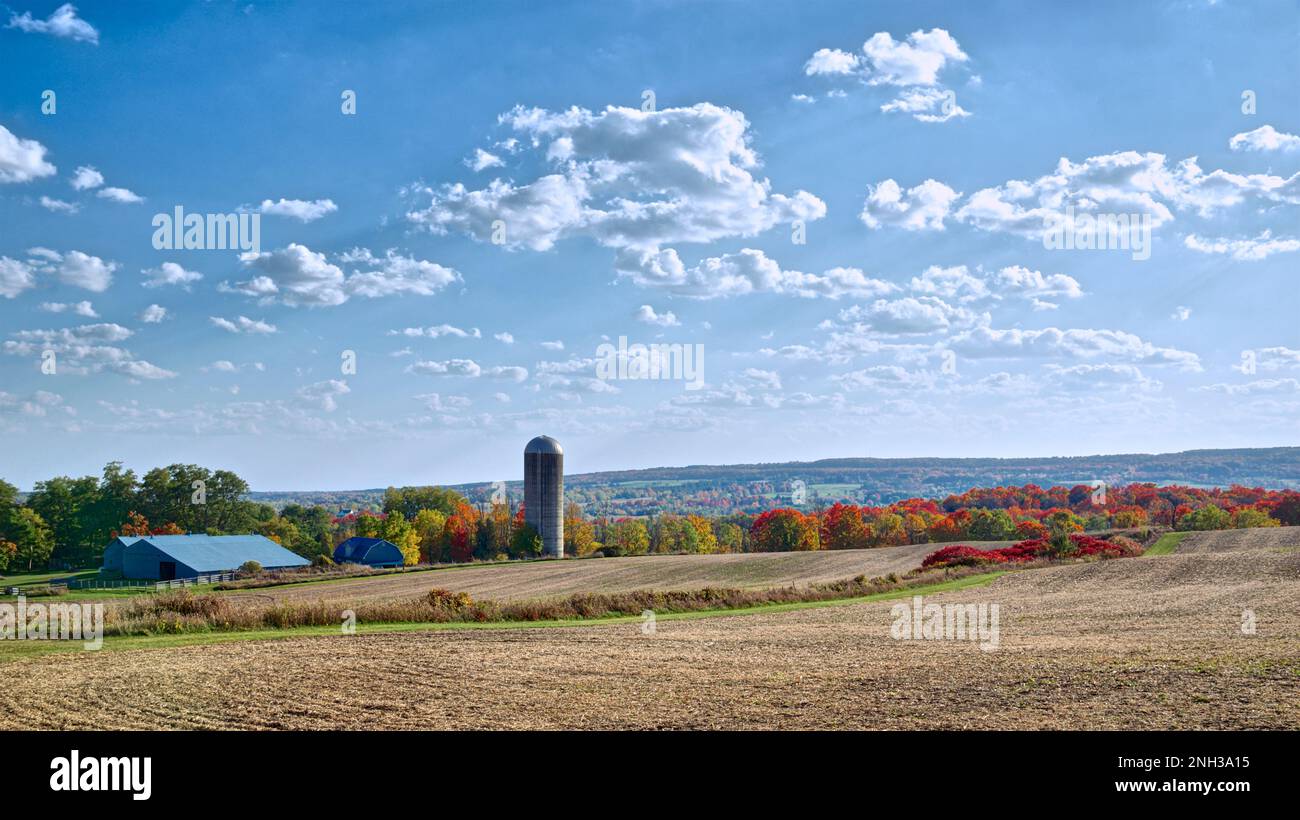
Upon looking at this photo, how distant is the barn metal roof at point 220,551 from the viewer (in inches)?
3403

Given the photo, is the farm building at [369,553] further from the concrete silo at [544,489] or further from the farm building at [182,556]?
the concrete silo at [544,489]

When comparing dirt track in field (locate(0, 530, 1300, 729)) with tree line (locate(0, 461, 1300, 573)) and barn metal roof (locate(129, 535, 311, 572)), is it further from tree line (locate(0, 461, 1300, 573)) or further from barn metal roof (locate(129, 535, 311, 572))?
tree line (locate(0, 461, 1300, 573))

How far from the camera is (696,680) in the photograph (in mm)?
20922

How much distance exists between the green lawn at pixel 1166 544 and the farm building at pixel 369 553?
239ft

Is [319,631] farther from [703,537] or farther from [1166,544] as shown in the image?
[703,537]

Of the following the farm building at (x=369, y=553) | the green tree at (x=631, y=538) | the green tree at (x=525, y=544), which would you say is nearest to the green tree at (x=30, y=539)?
the farm building at (x=369, y=553)

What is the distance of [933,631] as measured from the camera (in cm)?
3050

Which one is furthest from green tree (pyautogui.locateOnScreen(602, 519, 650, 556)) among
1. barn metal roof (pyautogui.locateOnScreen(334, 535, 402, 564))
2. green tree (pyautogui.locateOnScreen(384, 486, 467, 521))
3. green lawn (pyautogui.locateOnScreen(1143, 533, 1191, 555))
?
green lawn (pyautogui.locateOnScreen(1143, 533, 1191, 555))

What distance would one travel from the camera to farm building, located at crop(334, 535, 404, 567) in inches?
4008

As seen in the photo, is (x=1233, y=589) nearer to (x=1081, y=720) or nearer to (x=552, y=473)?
(x=1081, y=720)

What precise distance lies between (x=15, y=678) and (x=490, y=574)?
60508mm

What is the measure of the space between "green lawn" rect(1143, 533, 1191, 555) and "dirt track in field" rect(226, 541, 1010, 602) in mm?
12017
